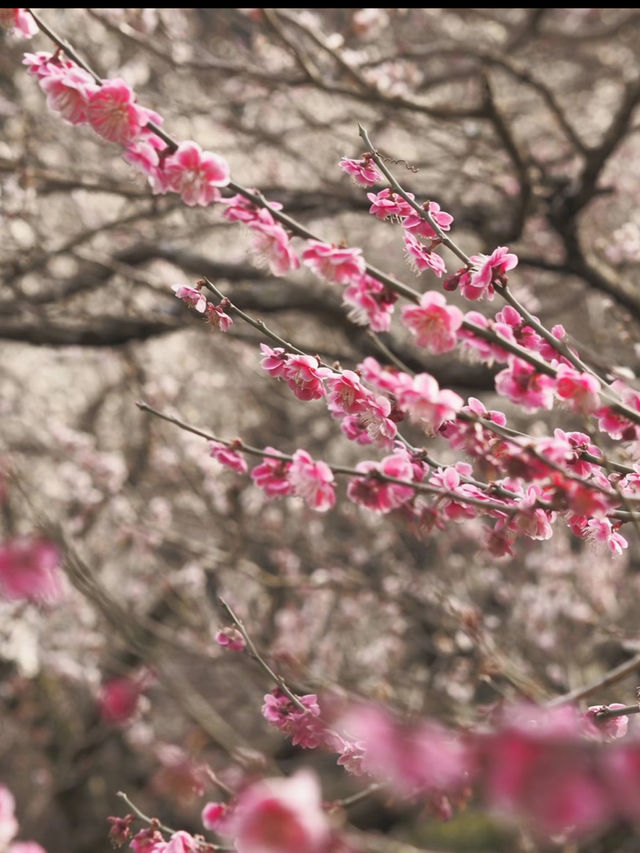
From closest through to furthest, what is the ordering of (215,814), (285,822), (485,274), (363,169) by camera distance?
(285,822)
(485,274)
(363,169)
(215,814)

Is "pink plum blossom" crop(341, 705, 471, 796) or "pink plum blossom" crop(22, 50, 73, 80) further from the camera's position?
"pink plum blossom" crop(22, 50, 73, 80)

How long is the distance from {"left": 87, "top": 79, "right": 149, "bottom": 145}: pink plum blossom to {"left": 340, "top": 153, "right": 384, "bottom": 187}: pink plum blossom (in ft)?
1.58

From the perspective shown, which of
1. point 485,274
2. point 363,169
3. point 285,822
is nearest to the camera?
point 285,822

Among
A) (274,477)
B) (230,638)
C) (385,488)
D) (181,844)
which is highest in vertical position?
(385,488)

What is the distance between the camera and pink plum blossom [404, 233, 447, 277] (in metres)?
1.78

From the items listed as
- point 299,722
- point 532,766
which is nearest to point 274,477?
point 299,722

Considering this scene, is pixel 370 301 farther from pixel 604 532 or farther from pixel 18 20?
pixel 18 20

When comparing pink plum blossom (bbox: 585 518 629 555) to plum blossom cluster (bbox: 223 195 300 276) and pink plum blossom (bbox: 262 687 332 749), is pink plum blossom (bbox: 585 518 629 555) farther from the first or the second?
plum blossom cluster (bbox: 223 195 300 276)

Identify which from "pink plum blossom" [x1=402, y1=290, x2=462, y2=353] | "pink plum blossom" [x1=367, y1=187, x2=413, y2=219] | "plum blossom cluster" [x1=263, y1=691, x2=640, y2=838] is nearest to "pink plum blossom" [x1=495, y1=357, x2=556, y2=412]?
"pink plum blossom" [x1=402, y1=290, x2=462, y2=353]

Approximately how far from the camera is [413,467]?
5.86ft

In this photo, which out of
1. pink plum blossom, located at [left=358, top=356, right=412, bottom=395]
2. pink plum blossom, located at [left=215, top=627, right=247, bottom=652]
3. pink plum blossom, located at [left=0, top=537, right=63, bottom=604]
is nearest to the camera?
pink plum blossom, located at [left=358, top=356, right=412, bottom=395]

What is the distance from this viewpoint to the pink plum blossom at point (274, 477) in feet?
5.87

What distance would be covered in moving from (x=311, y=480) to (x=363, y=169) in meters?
0.73

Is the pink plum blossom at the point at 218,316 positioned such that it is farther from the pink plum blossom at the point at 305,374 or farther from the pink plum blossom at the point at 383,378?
the pink plum blossom at the point at 383,378
